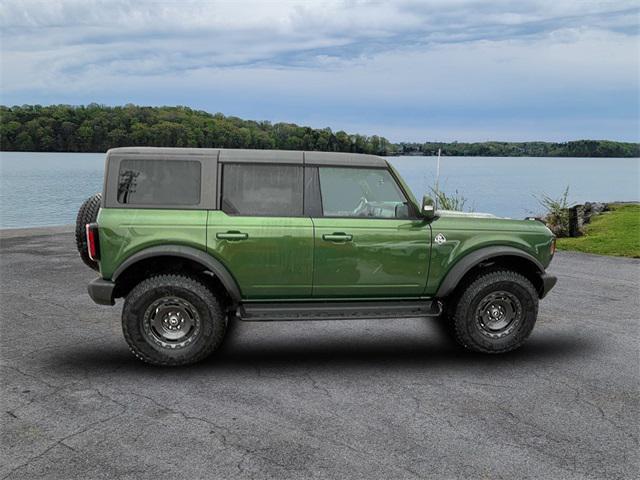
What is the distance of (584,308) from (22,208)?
3559 centimetres

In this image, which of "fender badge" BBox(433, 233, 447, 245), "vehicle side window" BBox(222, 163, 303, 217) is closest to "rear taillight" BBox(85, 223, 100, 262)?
"vehicle side window" BBox(222, 163, 303, 217)

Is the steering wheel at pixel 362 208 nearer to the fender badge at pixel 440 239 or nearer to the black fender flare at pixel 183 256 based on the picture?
the fender badge at pixel 440 239

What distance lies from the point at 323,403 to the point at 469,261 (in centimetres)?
209

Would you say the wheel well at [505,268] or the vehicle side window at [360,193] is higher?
the vehicle side window at [360,193]

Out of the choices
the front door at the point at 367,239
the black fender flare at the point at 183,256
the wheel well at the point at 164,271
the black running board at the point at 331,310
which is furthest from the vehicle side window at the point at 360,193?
the wheel well at the point at 164,271

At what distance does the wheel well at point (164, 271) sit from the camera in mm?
5504

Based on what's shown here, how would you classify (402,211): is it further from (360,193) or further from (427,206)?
(360,193)

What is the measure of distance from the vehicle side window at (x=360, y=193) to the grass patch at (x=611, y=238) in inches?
348

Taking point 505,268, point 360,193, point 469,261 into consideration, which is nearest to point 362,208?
point 360,193

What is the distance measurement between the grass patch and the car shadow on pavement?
298 inches

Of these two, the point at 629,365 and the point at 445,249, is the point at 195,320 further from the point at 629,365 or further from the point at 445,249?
the point at 629,365

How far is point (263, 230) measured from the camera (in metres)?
5.41

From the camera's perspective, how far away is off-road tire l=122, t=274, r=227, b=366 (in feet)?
17.2

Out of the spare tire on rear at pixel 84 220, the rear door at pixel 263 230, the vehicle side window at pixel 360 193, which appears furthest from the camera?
the spare tire on rear at pixel 84 220
